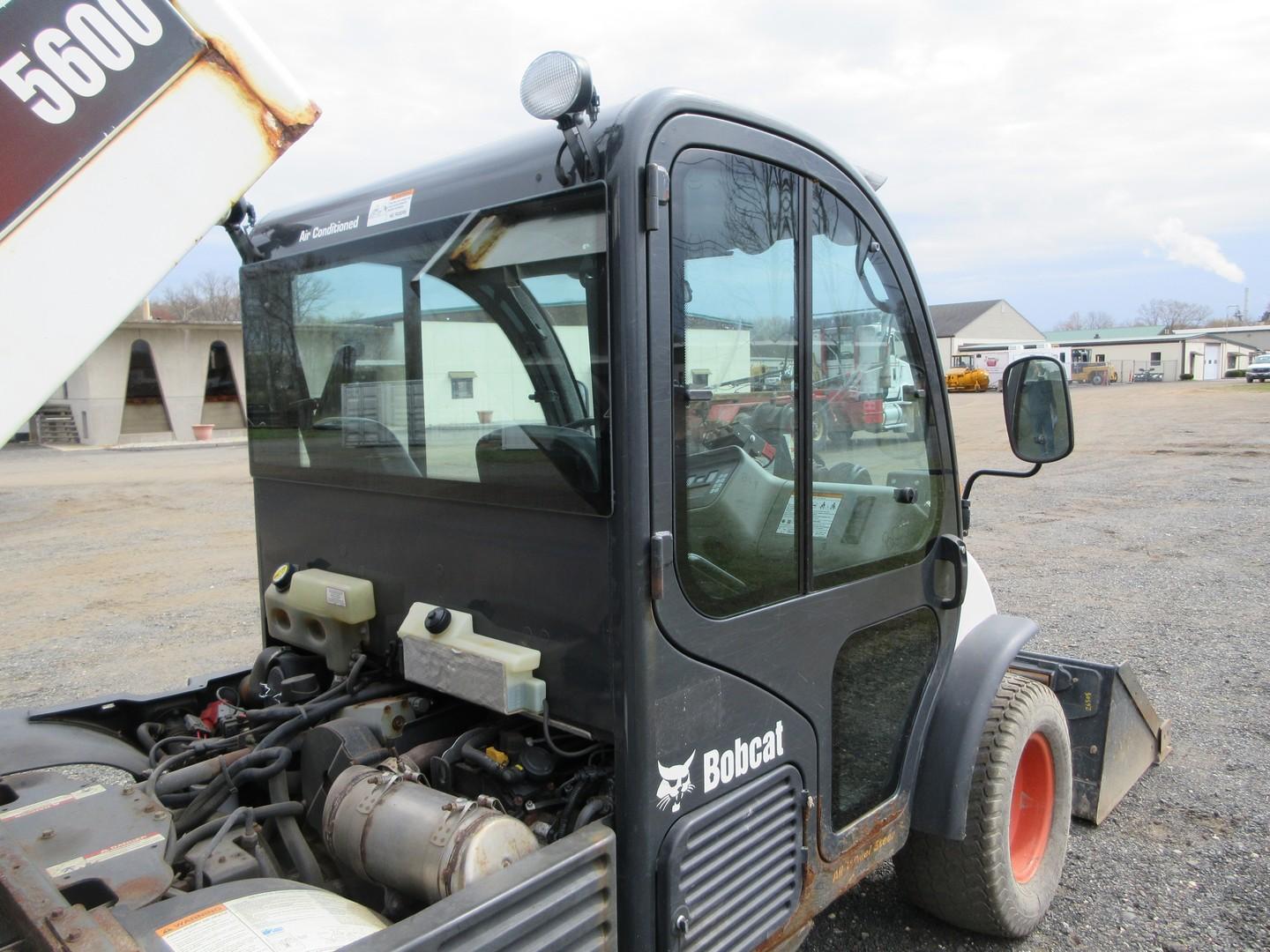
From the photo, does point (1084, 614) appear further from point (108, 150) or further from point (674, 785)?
point (108, 150)

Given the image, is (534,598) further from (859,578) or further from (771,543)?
(859,578)

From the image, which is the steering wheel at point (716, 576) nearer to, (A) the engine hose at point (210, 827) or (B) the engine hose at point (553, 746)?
(B) the engine hose at point (553, 746)

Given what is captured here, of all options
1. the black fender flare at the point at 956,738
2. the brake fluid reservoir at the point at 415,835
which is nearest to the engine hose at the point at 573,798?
the brake fluid reservoir at the point at 415,835

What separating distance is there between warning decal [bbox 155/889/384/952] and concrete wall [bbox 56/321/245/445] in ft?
84.1

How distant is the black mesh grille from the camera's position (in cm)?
192

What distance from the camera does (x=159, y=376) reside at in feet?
83.9

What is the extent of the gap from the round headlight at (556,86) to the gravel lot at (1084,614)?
2699 mm

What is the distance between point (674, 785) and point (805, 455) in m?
0.83

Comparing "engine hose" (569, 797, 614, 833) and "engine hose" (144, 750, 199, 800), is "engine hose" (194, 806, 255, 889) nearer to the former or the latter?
"engine hose" (144, 750, 199, 800)

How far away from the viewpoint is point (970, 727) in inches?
106

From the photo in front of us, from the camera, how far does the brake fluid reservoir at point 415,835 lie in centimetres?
180

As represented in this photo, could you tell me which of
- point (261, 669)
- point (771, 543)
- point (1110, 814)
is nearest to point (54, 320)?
point (771, 543)

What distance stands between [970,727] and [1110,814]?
173 cm

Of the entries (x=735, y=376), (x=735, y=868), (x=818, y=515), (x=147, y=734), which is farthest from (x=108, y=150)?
(x=147, y=734)
